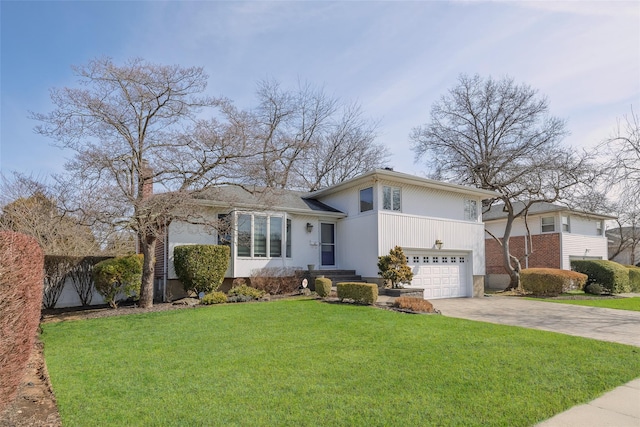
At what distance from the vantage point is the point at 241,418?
3.75 metres

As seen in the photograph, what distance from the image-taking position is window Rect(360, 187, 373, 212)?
15.2 meters

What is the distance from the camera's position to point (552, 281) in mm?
17672

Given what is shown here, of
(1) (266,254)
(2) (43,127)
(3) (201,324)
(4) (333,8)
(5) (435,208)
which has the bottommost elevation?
(3) (201,324)

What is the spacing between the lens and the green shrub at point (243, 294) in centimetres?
1230

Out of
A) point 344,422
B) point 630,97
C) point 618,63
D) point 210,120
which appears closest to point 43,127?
point 210,120

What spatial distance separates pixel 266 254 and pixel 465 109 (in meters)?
15.7

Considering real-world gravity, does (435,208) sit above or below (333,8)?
below

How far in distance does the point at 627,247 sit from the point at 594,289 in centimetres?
2009

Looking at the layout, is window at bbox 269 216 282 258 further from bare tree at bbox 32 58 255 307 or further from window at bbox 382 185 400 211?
window at bbox 382 185 400 211

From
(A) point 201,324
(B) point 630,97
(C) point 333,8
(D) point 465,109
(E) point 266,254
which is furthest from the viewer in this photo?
(D) point 465,109

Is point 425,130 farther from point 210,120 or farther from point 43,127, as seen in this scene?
point 43,127

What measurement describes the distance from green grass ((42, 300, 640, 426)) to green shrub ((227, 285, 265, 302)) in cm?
368

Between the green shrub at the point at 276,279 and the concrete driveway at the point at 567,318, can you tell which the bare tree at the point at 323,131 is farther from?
the concrete driveway at the point at 567,318

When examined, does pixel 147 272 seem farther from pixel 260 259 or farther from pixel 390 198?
pixel 390 198
